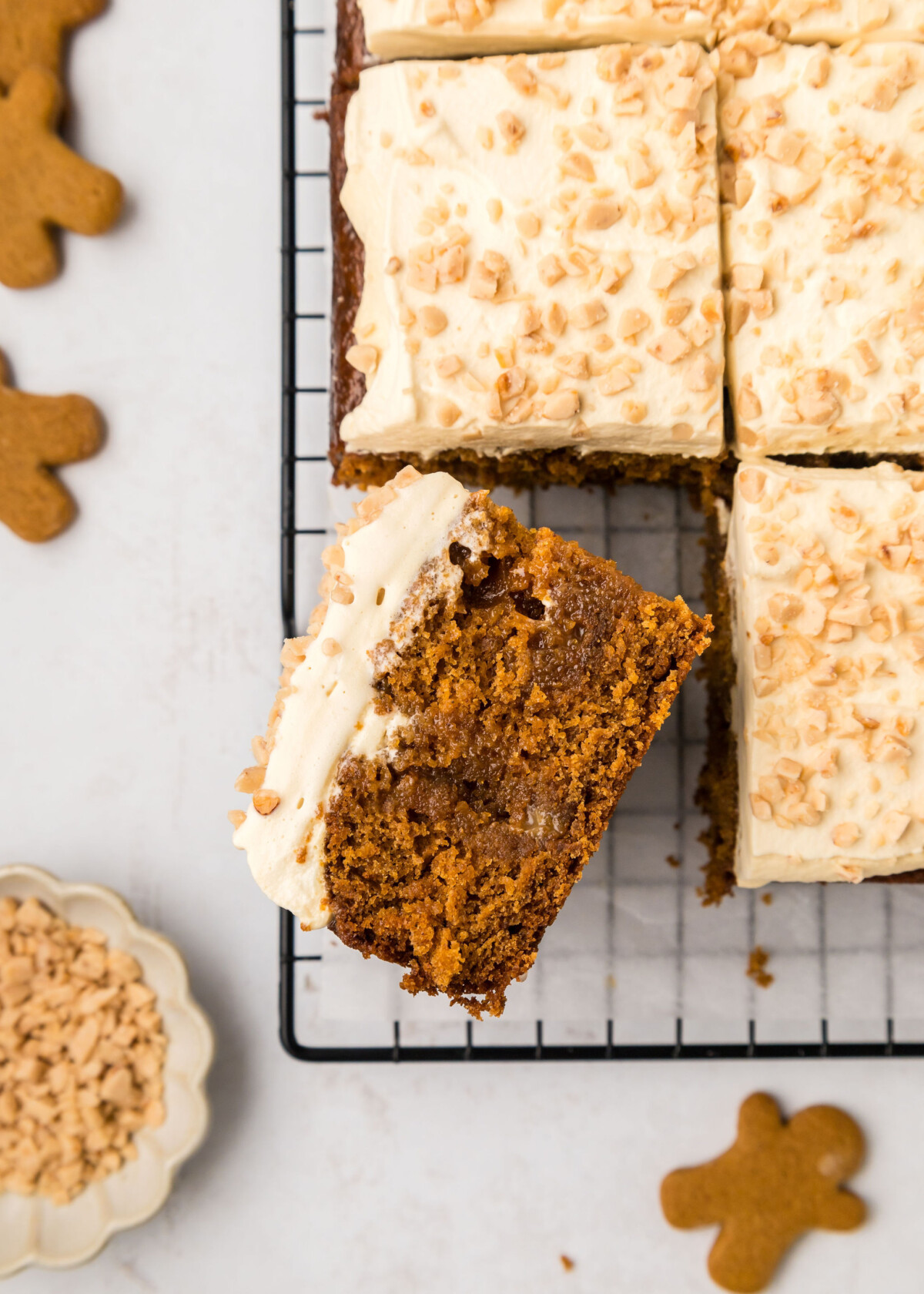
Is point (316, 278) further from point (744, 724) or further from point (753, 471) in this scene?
point (744, 724)

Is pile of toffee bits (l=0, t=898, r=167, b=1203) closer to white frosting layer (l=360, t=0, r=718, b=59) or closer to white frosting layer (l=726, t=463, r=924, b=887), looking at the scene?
white frosting layer (l=726, t=463, r=924, b=887)

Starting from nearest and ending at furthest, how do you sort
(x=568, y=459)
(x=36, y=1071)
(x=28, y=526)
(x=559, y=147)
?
(x=559, y=147) → (x=568, y=459) → (x=36, y=1071) → (x=28, y=526)

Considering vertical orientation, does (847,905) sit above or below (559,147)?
below

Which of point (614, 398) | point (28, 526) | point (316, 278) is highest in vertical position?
point (316, 278)

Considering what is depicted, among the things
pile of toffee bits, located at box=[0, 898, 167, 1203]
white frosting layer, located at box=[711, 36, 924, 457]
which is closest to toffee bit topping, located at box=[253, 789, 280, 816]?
pile of toffee bits, located at box=[0, 898, 167, 1203]

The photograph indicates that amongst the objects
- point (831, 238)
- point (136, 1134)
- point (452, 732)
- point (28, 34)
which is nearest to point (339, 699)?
point (452, 732)

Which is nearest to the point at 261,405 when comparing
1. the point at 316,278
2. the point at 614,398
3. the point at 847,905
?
the point at 316,278

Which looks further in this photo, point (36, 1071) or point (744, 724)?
point (36, 1071)

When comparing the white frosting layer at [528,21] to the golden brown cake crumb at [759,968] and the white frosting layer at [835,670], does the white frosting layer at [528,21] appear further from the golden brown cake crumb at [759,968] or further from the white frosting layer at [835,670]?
the golden brown cake crumb at [759,968]
